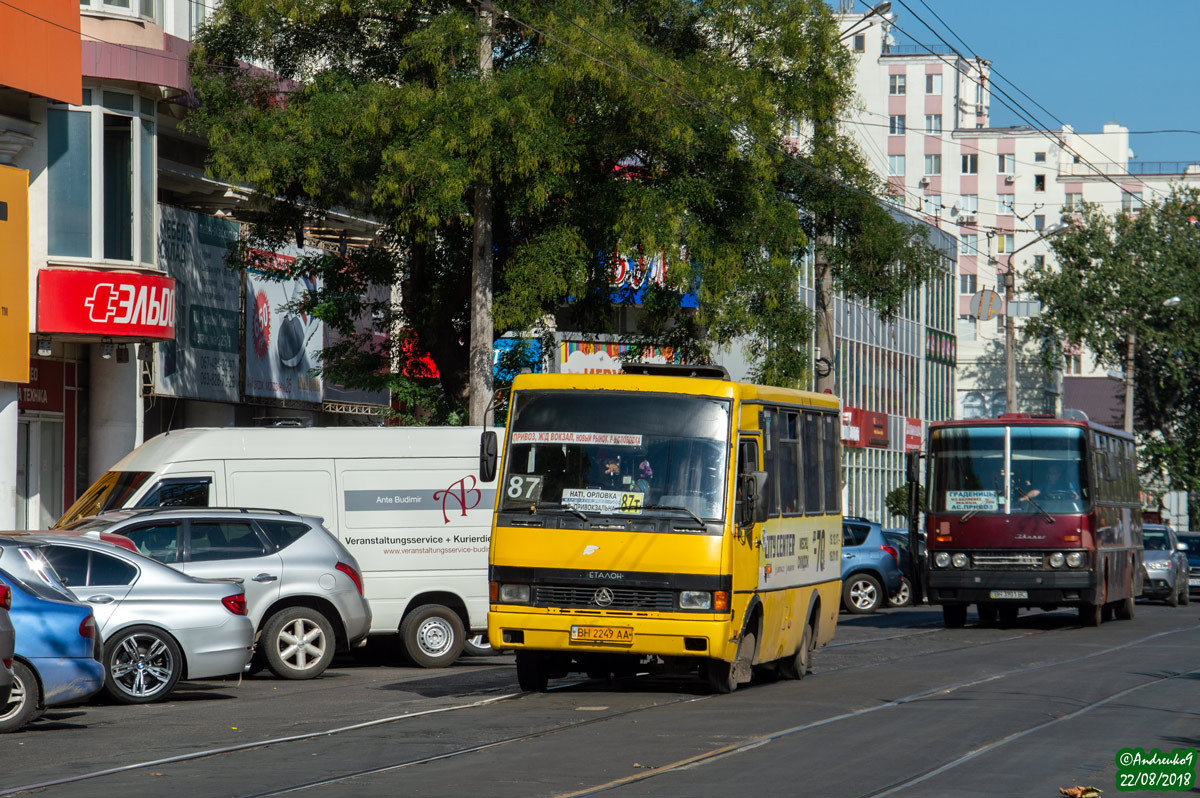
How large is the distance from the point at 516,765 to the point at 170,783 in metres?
2.04

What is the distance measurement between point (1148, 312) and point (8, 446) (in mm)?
59583

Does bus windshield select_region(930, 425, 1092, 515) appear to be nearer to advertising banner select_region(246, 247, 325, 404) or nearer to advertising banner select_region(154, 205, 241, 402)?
advertising banner select_region(246, 247, 325, 404)

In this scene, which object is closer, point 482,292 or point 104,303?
point 482,292

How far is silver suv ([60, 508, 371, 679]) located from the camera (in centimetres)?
1781

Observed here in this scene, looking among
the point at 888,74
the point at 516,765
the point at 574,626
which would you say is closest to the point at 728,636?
the point at 574,626

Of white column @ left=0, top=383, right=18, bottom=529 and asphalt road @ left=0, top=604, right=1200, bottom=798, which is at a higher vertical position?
white column @ left=0, top=383, right=18, bottom=529

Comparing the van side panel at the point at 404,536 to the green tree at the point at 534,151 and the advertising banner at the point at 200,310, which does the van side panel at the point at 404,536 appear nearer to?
the green tree at the point at 534,151

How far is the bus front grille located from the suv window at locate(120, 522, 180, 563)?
14.6 ft

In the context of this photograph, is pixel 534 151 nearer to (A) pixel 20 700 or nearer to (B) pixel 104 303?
(B) pixel 104 303

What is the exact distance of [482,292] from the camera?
25.4m

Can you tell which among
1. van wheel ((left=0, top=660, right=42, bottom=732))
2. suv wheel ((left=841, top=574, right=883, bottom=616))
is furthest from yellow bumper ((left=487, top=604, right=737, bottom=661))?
suv wheel ((left=841, top=574, right=883, bottom=616))

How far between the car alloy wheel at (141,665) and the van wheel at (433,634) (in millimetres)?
4256

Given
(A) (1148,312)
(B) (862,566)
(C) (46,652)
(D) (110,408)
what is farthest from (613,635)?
(A) (1148,312)

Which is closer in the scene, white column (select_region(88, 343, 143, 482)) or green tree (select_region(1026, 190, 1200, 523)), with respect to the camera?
white column (select_region(88, 343, 143, 482))
